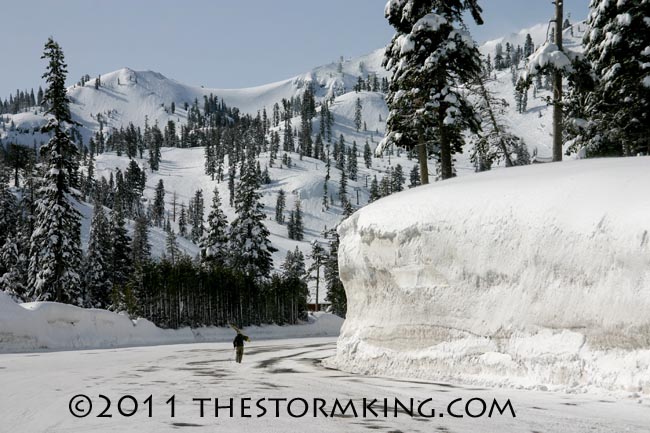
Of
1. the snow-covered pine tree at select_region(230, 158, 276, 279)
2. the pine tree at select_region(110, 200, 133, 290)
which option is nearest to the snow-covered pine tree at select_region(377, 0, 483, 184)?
the snow-covered pine tree at select_region(230, 158, 276, 279)

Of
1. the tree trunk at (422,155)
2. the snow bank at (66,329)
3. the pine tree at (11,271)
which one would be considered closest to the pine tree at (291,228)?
the pine tree at (11,271)

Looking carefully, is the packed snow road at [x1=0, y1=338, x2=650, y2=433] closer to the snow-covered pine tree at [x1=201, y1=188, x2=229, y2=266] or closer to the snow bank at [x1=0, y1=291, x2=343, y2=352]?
the snow bank at [x1=0, y1=291, x2=343, y2=352]

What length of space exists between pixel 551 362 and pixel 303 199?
18412 cm

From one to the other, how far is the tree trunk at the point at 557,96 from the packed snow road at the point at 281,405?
10.5 metres

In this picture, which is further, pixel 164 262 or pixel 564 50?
pixel 164 262

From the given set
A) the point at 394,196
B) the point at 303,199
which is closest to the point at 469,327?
the point at 394,196

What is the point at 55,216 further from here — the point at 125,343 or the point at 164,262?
the point at 164,262

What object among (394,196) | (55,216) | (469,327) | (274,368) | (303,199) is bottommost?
(274,368)

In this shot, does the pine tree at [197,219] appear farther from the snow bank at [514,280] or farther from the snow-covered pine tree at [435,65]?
the snow bank at [514,280]

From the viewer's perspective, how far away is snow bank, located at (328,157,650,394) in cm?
1123

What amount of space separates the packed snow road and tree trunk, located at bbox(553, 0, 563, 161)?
1052cm

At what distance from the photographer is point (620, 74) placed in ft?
78.8

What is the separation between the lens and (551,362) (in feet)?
39.1

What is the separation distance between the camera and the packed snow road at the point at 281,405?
8672 mm
